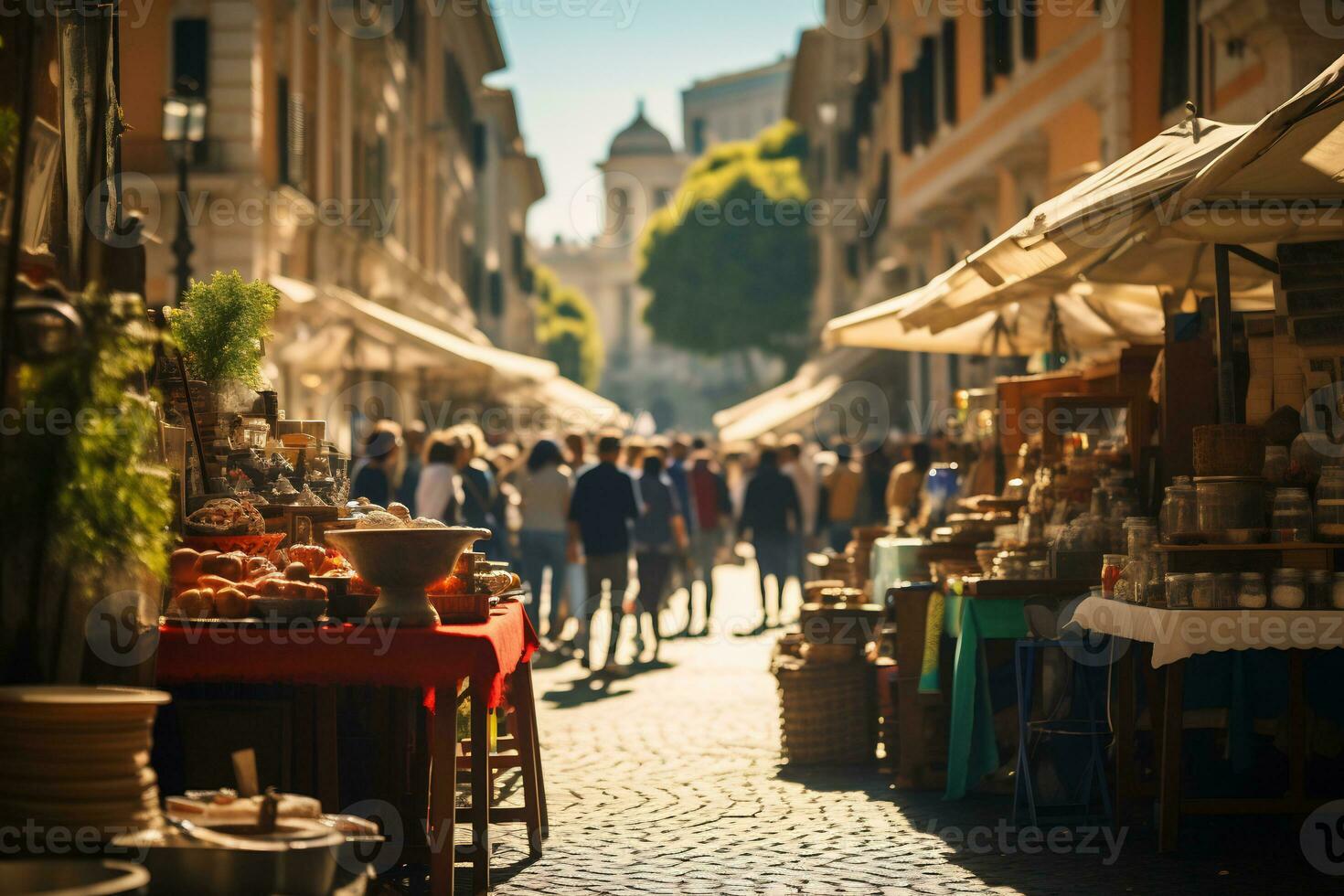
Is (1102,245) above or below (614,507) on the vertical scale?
above

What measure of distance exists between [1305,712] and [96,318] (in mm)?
5309

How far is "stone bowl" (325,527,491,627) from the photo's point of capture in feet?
19.7

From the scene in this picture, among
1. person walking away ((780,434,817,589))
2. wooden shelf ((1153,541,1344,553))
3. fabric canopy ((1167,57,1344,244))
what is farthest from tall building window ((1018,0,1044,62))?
wooden shelf ((1153,541,1344,553))

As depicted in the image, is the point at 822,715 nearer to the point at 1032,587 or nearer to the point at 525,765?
the point at 1032,587

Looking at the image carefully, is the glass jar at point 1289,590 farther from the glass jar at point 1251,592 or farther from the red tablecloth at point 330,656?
the red tablecloth at point 330,656

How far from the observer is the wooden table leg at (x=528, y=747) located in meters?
7.49

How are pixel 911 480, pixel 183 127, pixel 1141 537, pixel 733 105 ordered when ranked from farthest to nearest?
pixel 733 105 → pixel 911 480 → pixel 183 127 → pixel 1141 537

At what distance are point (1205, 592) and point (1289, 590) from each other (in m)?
0.32

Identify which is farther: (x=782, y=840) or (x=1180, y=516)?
(x=782, y=840)

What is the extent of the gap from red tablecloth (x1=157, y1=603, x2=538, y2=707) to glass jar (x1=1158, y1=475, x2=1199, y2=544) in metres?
2.85

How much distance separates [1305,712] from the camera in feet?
25.1

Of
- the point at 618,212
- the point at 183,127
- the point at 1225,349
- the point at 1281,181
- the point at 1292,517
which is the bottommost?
the point at 1292,517

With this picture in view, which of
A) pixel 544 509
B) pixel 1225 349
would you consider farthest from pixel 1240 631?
pixel 544 509

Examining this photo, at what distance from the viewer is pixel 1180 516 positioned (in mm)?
A: 7258
